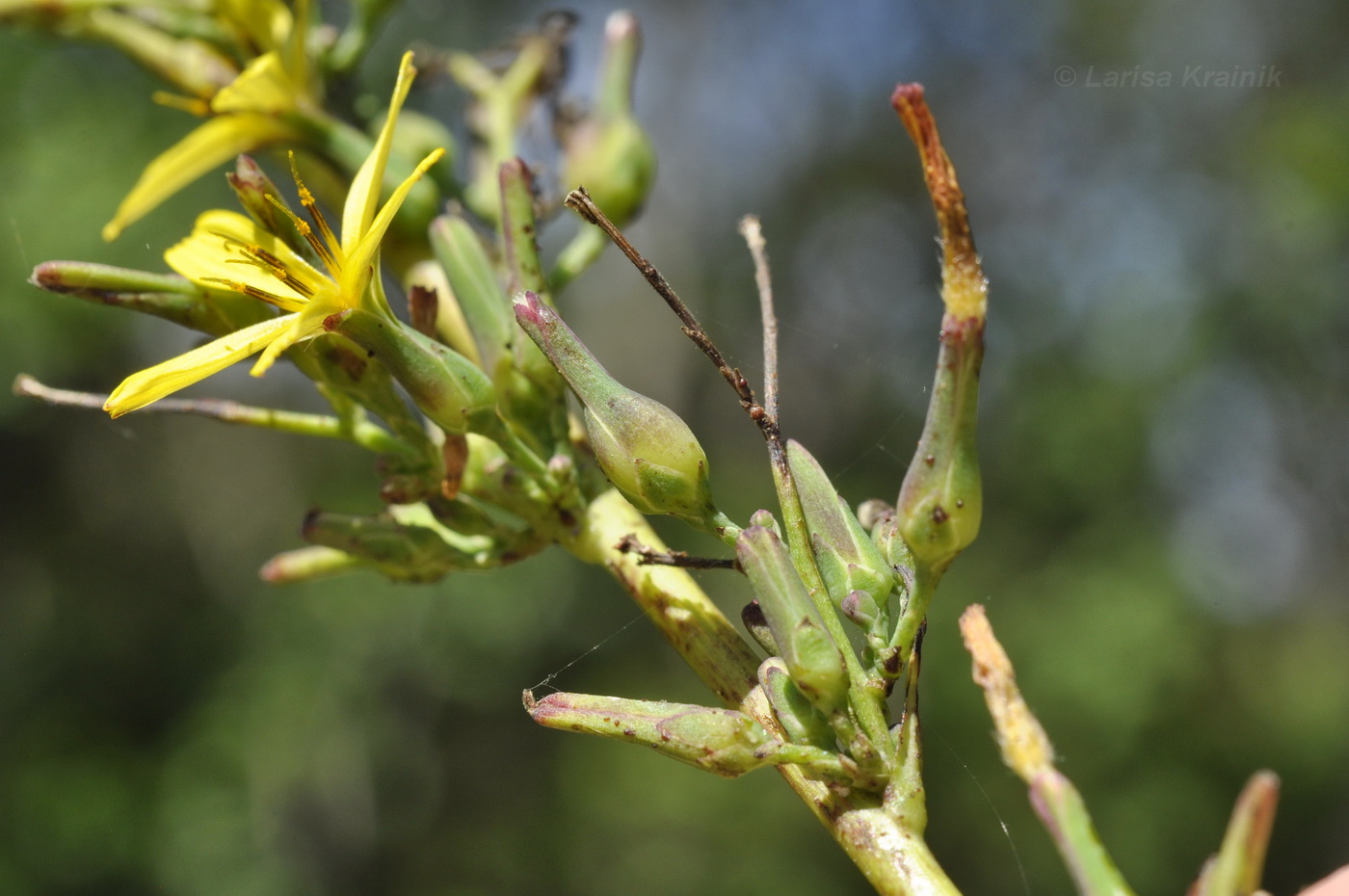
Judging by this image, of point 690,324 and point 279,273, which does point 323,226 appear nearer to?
point 279,273

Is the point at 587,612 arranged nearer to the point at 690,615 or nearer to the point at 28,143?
the point at 28,143

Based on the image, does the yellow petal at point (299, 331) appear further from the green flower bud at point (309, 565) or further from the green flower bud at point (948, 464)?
the green flower bud at point (948, 464)

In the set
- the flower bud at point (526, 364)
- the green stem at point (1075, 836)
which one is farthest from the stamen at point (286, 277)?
the green stem at point (1075, 836)

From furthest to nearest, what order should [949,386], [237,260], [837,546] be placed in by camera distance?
[237,260], [837,546], [949,386]

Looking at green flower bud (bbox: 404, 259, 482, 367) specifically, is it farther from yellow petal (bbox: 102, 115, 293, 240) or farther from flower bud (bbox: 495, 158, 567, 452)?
yellow petal (bbox: 102, 115, 293, 240)

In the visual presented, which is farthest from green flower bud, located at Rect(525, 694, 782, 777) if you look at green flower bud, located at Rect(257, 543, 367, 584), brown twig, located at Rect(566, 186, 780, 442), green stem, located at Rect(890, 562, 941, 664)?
green flower bud, located at Rect(257, 543, 367, 584)

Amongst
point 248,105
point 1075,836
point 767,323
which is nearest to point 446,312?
point 248,105
